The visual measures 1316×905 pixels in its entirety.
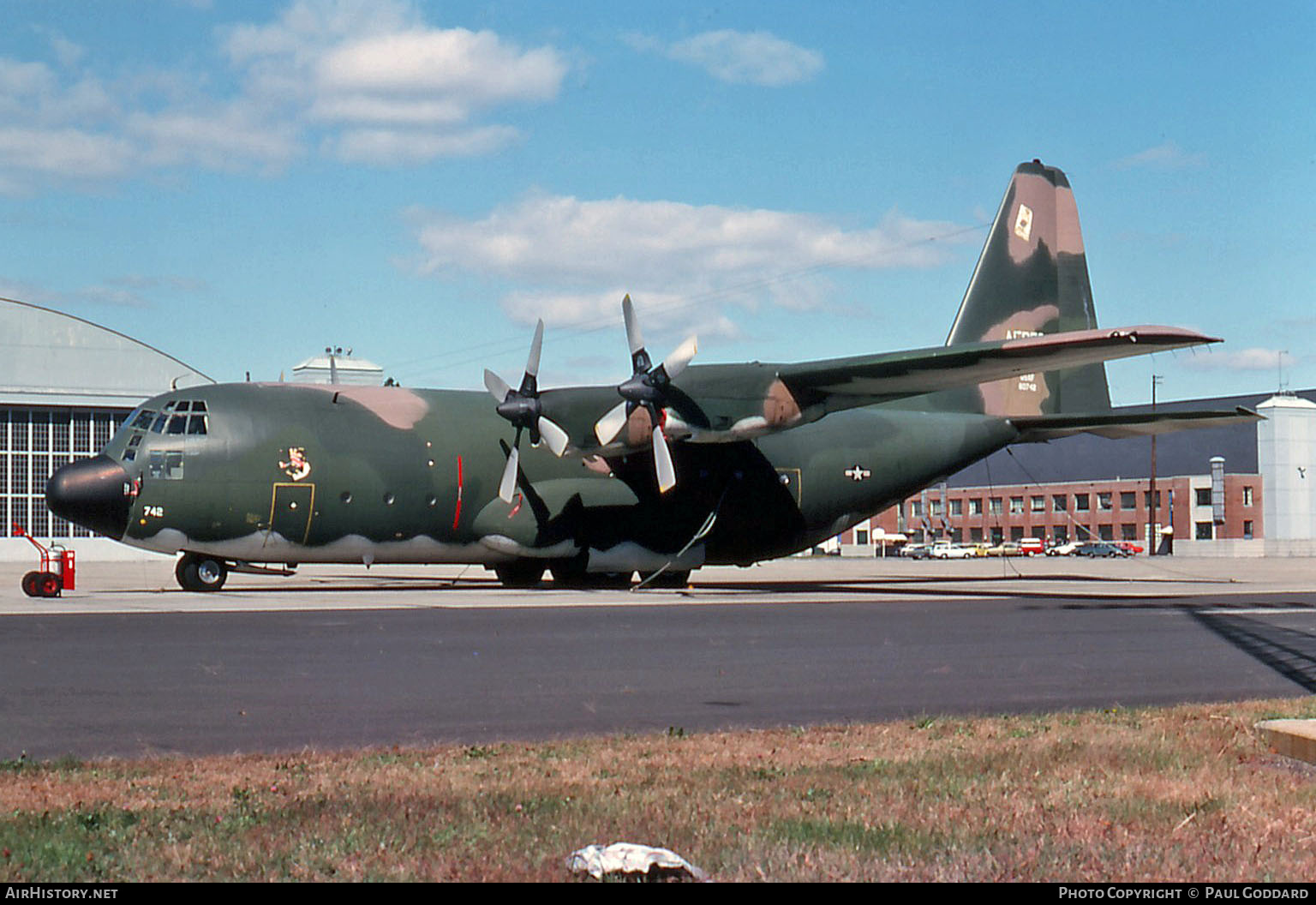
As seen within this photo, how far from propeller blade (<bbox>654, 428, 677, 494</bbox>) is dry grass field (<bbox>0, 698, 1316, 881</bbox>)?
697 inches

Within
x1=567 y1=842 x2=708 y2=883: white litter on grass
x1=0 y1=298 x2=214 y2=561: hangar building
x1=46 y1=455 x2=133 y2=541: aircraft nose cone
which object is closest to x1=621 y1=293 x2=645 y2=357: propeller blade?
x1=46 y1=455 x2=133 y2=541: aircraft nose cone

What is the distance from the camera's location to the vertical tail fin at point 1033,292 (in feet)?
115

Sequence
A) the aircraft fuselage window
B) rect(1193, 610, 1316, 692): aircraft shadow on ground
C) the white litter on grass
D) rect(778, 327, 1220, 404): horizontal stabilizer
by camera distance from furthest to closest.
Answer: the aircraft fuselage window → rect(778, 327, 1220, 404): horizontal stabilizer → rect(1193, 610, 1316, 692): aircraft shadow on ground → the white litter on grass

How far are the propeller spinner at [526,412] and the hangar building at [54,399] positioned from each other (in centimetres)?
3530

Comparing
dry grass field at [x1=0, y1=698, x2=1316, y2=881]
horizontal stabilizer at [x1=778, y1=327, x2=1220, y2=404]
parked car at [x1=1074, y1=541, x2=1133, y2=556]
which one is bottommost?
parked car at [x1=1074, y1=541, x2=1133, y2=556]

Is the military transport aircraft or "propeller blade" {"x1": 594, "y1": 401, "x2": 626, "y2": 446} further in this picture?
"propeller blade" {"x1": 594, "y1": 401, "x2": 626, "y2": 446}

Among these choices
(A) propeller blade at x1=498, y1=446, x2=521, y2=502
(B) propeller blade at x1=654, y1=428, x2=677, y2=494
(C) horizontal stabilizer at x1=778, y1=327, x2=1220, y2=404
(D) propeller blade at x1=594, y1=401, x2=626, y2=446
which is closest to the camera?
(C) horizontal stabilizer at x1=778, y1=327, x2=1220, y2=404

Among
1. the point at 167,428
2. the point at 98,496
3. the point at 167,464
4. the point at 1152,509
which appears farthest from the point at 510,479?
the point at 1152,509

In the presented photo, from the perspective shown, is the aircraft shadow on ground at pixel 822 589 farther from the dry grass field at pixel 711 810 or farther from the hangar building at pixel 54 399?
the hangar building at pixel 54 399

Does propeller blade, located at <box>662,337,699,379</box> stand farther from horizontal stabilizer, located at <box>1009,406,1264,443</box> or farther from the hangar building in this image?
the hangar building

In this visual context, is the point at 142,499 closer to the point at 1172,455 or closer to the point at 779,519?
the point at 779,519

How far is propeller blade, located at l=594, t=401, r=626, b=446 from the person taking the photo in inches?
1092
